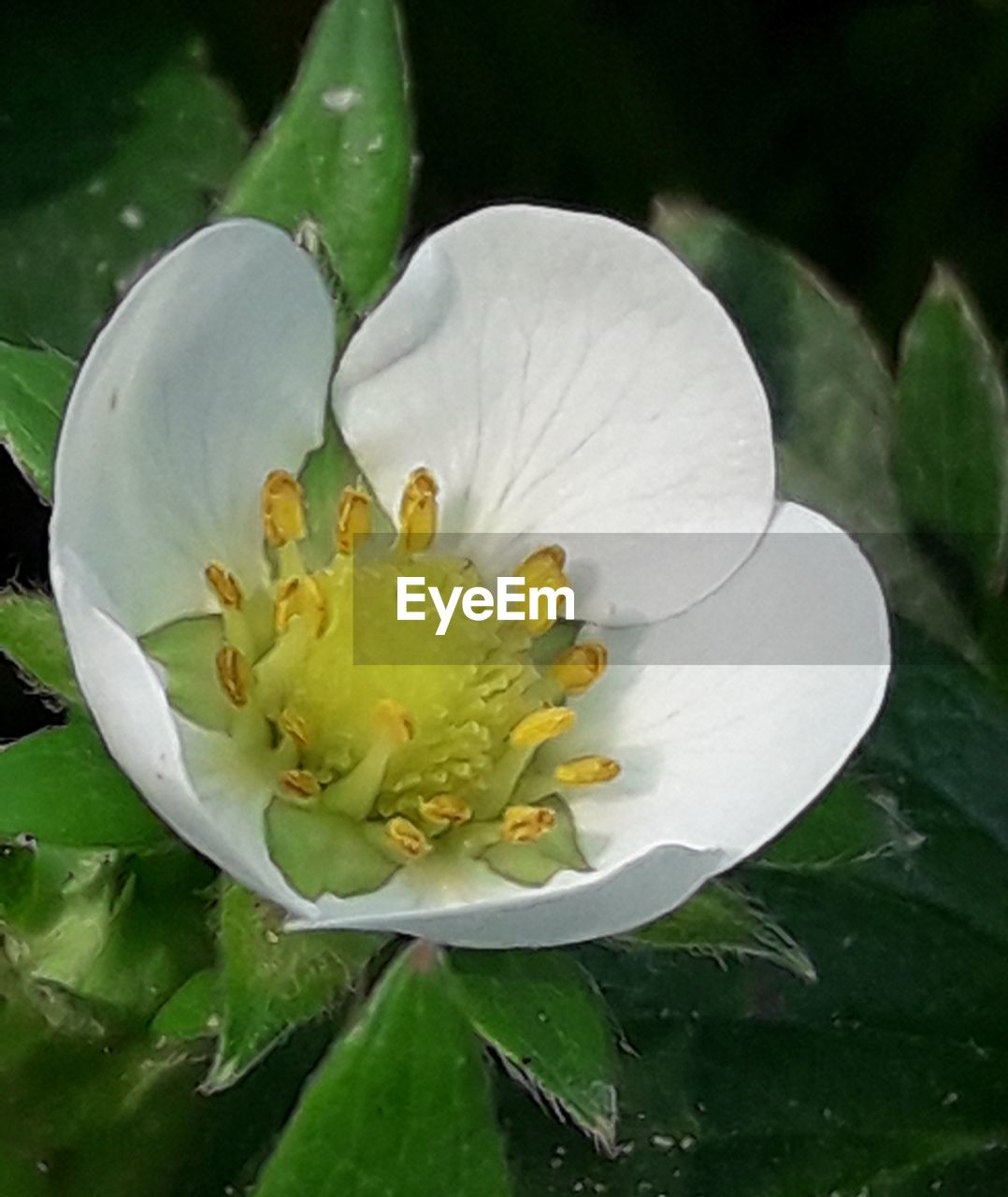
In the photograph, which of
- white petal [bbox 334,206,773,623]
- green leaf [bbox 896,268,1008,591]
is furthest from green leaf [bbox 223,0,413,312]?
green leaf [bbox 896,268,1008,591]

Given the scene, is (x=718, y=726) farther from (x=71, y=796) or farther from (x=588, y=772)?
(x=71, y=796)

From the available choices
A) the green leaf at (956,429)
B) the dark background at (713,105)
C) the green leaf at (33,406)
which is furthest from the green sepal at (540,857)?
the dark background at (713,105)

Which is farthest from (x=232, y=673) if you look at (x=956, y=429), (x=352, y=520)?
(x=956, y=429)

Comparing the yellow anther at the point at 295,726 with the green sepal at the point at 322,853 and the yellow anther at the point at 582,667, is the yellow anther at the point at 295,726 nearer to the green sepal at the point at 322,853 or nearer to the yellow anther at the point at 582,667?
the green sepal at the point at 322,853

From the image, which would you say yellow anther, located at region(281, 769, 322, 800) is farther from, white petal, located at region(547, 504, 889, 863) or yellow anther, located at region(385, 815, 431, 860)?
white petal, located at region(547, 504, 889, 863)

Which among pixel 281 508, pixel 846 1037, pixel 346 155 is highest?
pixel 346 155
